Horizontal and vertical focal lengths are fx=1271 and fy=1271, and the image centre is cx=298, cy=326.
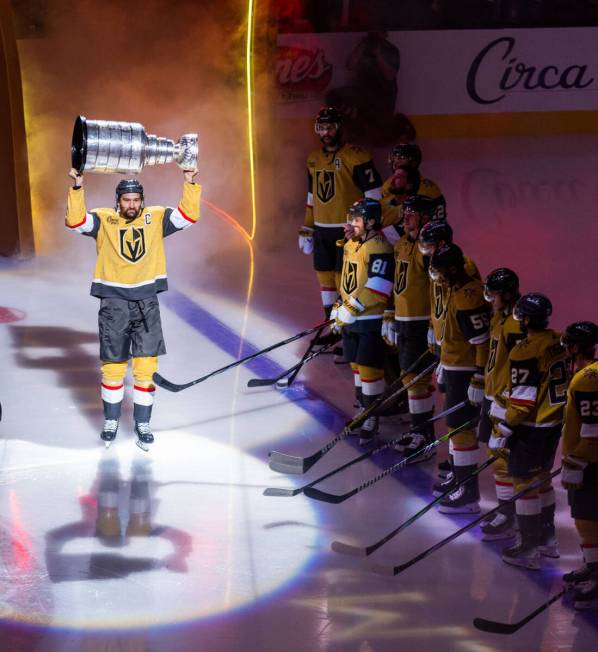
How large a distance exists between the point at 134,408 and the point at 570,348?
274cm

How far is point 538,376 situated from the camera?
195 inches

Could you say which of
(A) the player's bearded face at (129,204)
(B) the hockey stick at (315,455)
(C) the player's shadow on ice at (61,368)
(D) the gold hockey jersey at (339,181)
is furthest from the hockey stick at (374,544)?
(D) the gold hockey jersey at (339,181)

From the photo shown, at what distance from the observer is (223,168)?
12.2 m

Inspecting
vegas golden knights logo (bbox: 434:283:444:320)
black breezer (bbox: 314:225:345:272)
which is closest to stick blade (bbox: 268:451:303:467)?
vegas golden knights logo (bbox: 434:283:444:320)

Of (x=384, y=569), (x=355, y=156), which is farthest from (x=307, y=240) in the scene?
(x=384, y=569)

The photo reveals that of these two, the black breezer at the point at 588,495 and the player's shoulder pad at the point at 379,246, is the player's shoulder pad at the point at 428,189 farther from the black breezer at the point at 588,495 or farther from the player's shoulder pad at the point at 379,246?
the black breezer at the point at 588,495

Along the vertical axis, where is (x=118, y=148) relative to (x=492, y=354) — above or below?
above

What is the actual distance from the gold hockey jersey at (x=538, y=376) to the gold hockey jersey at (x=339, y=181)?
120 inches

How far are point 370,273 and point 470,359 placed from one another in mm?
1073

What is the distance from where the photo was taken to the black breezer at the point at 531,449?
16.6 feet

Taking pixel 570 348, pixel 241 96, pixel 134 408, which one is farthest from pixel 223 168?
pixel 570 348

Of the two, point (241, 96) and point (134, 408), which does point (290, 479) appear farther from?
point (241, 96)

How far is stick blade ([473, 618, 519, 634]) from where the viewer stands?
4.47m

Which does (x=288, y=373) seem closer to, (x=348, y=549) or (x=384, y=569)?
(x=348, y=549)
